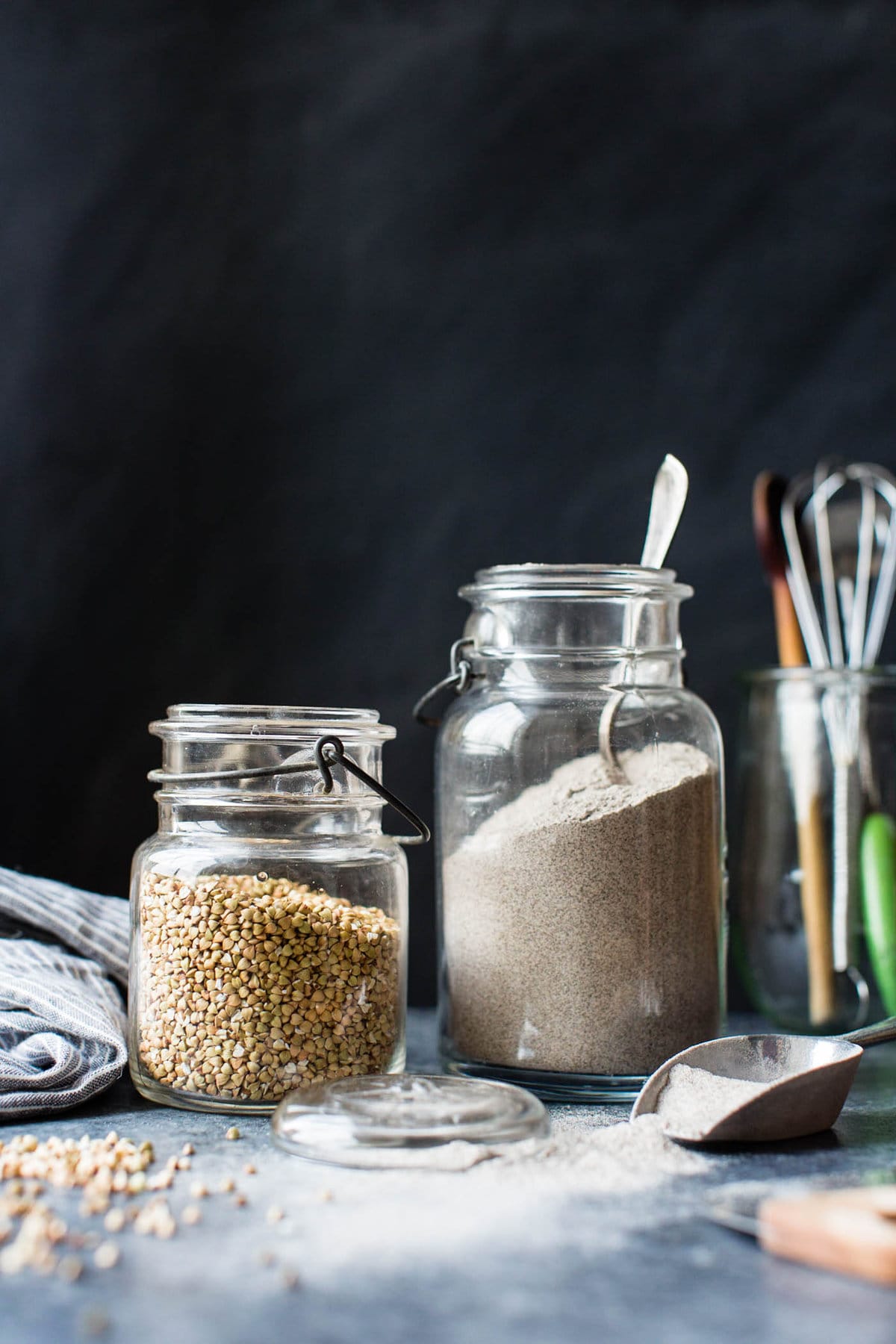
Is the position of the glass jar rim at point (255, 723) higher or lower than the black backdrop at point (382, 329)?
lower

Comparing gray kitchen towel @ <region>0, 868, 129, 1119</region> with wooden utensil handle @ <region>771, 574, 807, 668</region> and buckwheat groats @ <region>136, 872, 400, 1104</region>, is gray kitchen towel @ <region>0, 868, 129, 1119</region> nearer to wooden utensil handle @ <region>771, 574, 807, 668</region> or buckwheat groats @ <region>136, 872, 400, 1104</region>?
buckwheat groats @ <region>136, 872, 400, 1104</region>

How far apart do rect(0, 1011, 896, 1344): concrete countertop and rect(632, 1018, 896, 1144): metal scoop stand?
0.11ft

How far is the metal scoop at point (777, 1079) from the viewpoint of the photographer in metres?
0.75

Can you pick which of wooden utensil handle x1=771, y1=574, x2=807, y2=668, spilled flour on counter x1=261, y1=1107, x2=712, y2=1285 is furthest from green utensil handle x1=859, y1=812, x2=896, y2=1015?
spilled flour on counter x1=261, y1=1107, x2=712, y2=1285

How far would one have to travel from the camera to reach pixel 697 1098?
2.56ft

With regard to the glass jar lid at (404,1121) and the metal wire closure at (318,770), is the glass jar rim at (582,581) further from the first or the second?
the glass jar lid at (404,1121)

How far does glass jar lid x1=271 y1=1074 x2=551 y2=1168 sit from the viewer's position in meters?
0.70

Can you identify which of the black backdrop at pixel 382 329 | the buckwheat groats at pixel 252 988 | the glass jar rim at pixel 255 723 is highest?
the black backdrop at pixel 382 329

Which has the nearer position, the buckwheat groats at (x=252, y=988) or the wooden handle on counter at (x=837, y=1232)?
the wooden handle on counter at (x=837, y=1232)

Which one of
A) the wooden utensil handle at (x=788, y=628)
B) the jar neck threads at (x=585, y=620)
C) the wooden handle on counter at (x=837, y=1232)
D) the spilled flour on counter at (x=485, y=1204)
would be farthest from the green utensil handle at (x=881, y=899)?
the wooden handle on counter at (x=837, y=1232)

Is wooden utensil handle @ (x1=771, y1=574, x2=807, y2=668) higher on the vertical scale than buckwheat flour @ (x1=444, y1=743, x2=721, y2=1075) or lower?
higher

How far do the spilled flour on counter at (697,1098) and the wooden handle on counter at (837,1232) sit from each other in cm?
14

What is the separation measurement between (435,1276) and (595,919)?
32 centimetres

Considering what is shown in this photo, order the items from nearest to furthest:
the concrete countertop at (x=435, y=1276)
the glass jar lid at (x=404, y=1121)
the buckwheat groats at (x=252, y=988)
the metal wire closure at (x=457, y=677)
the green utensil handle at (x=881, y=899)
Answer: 1. the concrete countertop at (x=435, y=1276)
2. the glass jar lid at (x=404, y=1121)
3. the buckwheat groats at (x=252, y=988)
4. the metal wire closure at (x=457, y=677)
5. the green utensil handle at (x=881, y=899)
